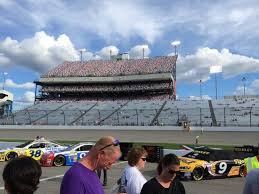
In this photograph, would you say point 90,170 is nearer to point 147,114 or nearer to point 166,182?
point 166,182

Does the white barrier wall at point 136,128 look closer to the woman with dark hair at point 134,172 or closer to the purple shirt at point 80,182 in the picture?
the woman with dark hair at point 134,172

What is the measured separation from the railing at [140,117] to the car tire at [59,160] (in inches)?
Answer: 1145

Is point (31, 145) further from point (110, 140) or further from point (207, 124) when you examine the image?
point (207, 124)

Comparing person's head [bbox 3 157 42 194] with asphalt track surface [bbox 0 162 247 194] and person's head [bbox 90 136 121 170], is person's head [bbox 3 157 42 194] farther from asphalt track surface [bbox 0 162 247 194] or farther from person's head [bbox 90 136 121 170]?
asphalt track surface [bbox 0 162 247 194]

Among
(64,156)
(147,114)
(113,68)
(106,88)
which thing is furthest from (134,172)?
(113,68)

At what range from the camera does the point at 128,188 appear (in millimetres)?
4496

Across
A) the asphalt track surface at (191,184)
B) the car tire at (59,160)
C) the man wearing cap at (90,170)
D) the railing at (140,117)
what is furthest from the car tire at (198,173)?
the railing at (140,117)

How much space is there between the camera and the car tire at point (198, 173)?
527 inches

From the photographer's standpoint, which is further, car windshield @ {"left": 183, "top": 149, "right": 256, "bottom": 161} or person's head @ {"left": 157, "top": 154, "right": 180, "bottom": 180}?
car windshield @ {"left": 183, "top": 149, "right": 256, "bottom": 161}

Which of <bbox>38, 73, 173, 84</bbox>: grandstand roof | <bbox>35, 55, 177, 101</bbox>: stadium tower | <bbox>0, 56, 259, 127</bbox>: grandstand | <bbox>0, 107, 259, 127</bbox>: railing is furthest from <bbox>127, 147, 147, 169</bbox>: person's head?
<bbox>38, 73, 173, 84</bbox>: grandstand roof

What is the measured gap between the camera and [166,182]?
3768 millimetres

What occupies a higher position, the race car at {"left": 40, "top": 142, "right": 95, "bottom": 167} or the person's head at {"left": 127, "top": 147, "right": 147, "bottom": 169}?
the person's head at {"left": 127, "top": 147, "right": 147, "bottom": 169}

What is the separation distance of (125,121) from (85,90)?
3935 centimetres

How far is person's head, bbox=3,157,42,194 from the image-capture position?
2.23 meters
